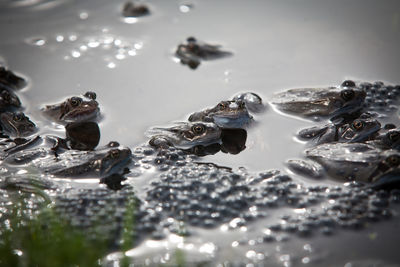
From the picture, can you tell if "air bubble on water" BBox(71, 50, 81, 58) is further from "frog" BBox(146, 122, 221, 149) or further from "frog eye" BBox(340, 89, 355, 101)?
"frog eye" BBox(340, 89, 355, 101)

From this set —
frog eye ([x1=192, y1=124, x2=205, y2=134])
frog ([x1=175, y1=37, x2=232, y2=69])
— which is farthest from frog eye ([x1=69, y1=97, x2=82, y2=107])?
frog ([x1=175, y1=37, x2=232, y2=69])

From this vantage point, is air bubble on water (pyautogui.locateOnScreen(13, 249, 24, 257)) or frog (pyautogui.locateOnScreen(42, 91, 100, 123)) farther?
frog (pyautogui.locateOnScreen(42, 91, 100, 123))

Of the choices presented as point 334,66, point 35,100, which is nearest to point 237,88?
point 334,66

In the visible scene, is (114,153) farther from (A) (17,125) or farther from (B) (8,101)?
(B) (8,101)

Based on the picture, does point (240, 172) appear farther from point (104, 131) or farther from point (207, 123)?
point (104, 131)

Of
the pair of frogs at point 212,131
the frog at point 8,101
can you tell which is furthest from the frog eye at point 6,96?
the pair of frogs at point 212,131

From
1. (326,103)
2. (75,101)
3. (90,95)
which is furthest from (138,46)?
(326,103)

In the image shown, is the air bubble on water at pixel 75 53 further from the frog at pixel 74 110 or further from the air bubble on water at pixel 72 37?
the frog at pixel 74 110
